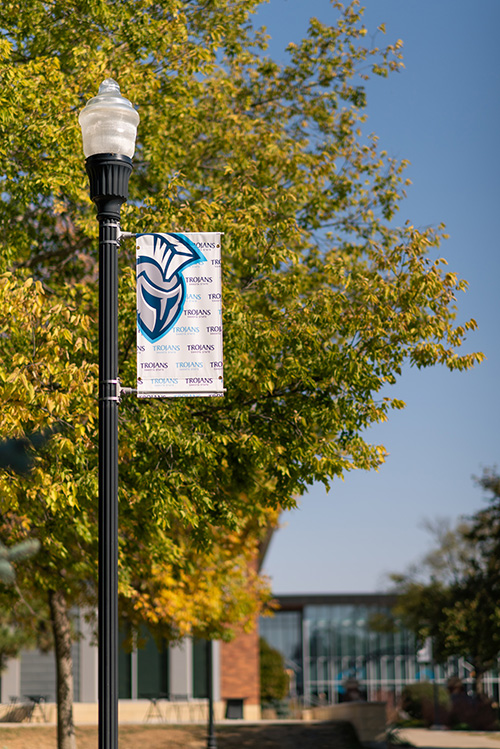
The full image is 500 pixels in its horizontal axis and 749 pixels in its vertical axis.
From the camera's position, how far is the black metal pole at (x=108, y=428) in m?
5.62

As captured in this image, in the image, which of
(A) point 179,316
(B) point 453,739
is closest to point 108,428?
(A) point 179,316

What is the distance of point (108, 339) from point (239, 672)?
107ft

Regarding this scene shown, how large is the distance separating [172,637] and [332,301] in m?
10.7

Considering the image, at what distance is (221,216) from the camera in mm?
12094

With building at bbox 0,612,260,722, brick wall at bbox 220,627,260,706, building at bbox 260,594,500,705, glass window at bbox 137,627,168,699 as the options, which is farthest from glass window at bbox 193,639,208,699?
building at bbox 260,594,500,705

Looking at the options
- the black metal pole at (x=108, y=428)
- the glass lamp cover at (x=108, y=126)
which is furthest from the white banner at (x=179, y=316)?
the glass lamp cover at (x=108, y=126)

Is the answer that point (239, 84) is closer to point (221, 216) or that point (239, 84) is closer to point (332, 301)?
point (221, 216)

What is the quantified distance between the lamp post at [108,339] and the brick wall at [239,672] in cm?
3184

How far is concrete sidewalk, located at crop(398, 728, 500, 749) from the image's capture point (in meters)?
32.3

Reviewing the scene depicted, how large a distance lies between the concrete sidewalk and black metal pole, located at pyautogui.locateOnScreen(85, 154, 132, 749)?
93.0ft

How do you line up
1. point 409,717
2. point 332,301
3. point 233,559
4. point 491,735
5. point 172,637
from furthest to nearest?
point 409,717
point 491,735
point 233,559
point 172,637
point 332,301

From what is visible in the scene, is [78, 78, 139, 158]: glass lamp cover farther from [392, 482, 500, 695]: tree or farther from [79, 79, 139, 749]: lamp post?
[392, 482, 500, 695]: tree

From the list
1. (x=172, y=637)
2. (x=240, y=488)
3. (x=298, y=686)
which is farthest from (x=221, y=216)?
(x=298, y=686)

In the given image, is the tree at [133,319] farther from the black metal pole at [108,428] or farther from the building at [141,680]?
the building at [141,680]
